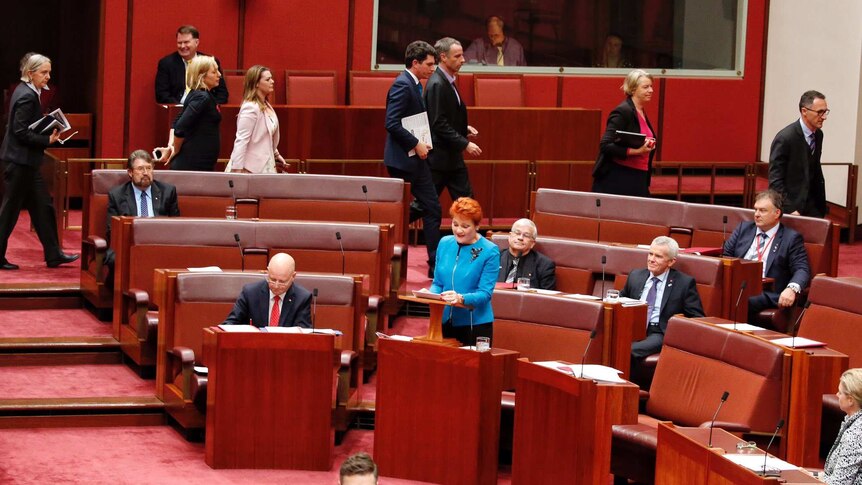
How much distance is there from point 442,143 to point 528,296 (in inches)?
71.3

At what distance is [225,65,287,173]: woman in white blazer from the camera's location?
24.3ft

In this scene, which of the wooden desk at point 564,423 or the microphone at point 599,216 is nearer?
the wooden desk at point 564,423

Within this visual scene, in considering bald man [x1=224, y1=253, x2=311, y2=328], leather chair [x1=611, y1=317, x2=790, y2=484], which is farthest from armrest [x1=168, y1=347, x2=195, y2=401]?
leather chair [x1=611, y1=317, x2=790, y2=484]

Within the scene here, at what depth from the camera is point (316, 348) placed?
221 inches

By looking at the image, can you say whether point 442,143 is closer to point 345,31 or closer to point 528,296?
point 528,296

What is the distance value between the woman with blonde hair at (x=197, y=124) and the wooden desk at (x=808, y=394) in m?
3.55

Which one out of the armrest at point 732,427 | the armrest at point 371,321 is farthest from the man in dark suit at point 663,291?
the armrest at point 371,321

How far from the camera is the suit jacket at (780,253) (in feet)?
22.7

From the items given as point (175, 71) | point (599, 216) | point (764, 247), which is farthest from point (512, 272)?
point (175, 71)

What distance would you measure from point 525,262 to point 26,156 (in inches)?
113

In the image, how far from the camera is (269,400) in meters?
5.64

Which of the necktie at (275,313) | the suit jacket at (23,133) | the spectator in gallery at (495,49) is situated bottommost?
the necktie at (275,313)

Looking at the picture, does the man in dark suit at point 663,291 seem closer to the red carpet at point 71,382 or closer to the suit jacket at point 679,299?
the suit jacket at point 679,299

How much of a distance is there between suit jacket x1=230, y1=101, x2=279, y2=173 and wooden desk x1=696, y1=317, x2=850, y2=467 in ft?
11.0
